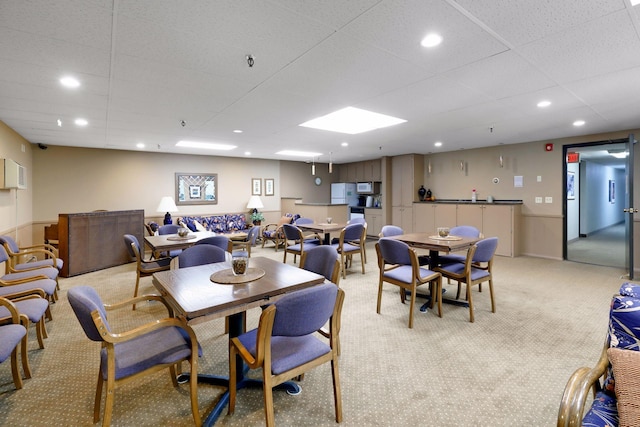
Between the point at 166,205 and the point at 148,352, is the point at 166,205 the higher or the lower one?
the higher one

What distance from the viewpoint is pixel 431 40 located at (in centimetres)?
214

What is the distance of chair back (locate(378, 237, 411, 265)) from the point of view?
122 inches

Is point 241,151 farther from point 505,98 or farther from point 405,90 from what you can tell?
point 505,98

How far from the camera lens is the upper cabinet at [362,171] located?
9211 mm

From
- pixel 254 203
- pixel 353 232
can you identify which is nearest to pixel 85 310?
pixel 353 232

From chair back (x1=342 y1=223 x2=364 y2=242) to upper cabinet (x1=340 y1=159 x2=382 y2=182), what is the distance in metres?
4.45

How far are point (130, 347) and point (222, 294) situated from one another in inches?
23.1

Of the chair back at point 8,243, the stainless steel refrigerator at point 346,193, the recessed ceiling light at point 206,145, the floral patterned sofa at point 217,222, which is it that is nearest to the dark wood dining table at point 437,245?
the recessed ceiling light at point 206,145

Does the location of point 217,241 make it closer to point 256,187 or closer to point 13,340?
point 13,340

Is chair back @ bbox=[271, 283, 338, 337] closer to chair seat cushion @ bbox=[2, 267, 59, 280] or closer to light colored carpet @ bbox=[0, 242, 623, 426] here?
light colored carpet @ bbox=[0, 242, 623, 426]

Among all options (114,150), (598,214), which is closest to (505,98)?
(114,150)

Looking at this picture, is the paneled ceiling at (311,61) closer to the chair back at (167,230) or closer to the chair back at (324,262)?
Result: the chair back at (324,262)

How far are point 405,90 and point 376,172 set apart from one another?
616 centimetres

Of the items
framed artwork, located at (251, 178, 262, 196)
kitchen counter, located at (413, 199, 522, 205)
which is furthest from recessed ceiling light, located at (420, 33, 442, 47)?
framed artwork, located at (251, 178, 262, 196)
